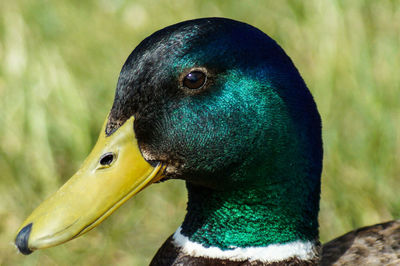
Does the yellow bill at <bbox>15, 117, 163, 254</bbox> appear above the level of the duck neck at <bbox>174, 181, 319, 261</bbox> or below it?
above

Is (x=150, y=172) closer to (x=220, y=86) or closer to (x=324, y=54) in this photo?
(x=220, y=86)

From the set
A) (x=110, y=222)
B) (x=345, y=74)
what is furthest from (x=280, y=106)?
(x=345, y=74)

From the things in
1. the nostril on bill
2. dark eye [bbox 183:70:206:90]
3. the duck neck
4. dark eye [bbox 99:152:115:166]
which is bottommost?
the duck neck

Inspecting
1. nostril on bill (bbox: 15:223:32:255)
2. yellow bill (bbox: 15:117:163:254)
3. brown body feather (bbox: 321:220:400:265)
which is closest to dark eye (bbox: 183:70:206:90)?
yellow bill (bbox: 15:117:163:254)

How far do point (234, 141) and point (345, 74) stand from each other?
2.03 m

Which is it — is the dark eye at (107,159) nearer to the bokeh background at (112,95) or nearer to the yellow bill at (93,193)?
the yellow bill at (93,193)

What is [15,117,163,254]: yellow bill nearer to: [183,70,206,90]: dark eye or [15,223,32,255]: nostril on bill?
[15,223,32,255]: nostril on bill

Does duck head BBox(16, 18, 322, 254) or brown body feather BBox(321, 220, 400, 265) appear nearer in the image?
duck head BBox(16, 18, 322, 254)

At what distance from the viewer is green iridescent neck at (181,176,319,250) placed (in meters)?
1.81

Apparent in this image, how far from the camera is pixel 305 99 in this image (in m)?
1.77

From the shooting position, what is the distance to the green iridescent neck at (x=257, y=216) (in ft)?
5.94

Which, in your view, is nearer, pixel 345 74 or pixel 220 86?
pixel 220 86

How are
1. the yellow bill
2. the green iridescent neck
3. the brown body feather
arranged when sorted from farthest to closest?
the brown body feather → the green iridescent neck → the yellow bill

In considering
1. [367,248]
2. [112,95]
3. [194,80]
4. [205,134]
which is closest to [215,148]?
[205,134]
